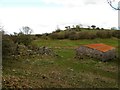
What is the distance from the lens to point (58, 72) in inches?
722

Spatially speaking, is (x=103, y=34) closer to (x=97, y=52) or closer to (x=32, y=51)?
(x=97, y=52)

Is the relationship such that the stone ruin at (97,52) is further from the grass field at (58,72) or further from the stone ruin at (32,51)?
the stone ruin at (32,51)

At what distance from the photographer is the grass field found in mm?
14977

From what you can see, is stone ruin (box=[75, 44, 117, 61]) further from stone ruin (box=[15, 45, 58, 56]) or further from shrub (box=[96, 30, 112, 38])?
shrub (box=[96, 30, 112, 38])

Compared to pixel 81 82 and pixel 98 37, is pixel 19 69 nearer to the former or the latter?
pixel 81 82

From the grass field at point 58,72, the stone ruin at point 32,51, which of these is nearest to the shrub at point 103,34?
the stone ruin at point 32,51

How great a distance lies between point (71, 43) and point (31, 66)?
54.1ft

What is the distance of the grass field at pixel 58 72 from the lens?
1498 centimetres

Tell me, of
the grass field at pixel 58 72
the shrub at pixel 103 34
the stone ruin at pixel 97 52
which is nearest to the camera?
the grass field at pixel 58 72

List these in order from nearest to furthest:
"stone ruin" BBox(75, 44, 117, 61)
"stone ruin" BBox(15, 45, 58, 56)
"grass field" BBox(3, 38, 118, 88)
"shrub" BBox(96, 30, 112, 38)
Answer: "grass field" BBox(3, 38, 118, 88)
"stone ruin" BBox(15, 45, 58, 56)
"stone ruin" BBox(75, 44, 117, 61)
"shrub" BBox(96, 30, 112, 38)

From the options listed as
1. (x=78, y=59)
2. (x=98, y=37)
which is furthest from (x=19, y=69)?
(x=98, y=37)

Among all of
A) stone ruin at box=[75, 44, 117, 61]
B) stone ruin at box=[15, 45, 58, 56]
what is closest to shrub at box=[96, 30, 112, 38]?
stone ruin at box=[75, 44, 117, 61]

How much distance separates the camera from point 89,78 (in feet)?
57.8

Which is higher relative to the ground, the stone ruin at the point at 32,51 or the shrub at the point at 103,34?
the shrub at the point at 103,34
